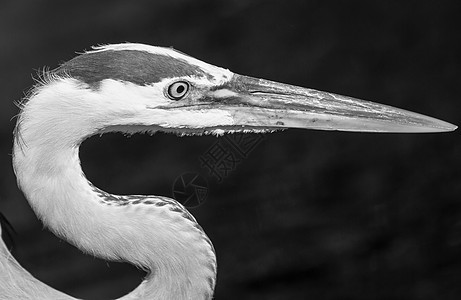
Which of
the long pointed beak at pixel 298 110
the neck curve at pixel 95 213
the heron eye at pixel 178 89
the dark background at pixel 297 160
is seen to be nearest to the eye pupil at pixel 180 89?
the heron eye at pixel 178 89

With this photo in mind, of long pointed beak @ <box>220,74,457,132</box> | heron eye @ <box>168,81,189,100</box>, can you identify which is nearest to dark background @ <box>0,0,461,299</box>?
long pointed beak @ <box>220,74,457,132</box>

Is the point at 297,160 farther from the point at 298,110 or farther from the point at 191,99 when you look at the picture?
the point at 191,99

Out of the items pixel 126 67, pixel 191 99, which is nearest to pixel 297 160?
pixel 191 99

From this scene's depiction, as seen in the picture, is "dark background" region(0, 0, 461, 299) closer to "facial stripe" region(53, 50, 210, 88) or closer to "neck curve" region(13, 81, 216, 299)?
"neck curve" region(13, 81, 216, 299)

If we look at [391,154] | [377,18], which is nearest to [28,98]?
[391,154]

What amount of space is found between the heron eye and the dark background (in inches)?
84.9

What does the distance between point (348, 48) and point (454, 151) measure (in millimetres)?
848

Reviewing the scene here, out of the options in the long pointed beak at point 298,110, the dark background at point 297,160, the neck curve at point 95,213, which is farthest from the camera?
the dark background at point 297,160

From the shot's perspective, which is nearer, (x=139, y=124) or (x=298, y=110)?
(x=139, y=124)

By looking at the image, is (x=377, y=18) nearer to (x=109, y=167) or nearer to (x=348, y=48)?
(x=348, y=48)

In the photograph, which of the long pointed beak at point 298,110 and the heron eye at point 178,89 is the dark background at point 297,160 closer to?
the long pointed beak at point 298,110

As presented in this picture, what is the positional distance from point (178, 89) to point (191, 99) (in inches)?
1.9

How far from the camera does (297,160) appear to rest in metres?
4.41

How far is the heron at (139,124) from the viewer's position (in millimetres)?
1969
